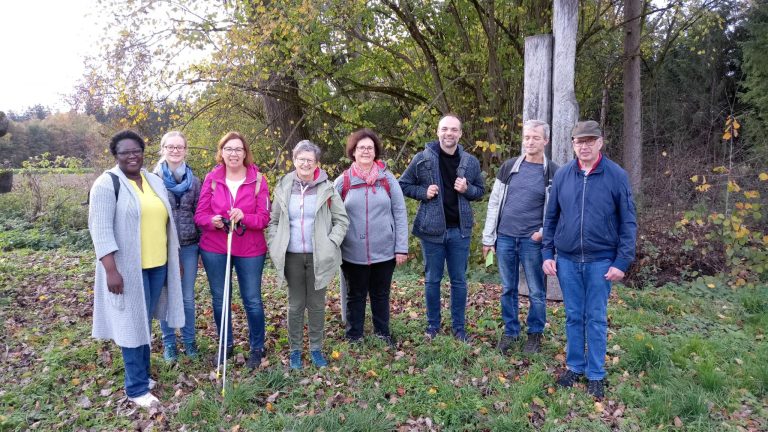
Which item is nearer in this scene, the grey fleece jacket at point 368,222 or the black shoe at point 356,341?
the grey fleece jacket at point 368,222

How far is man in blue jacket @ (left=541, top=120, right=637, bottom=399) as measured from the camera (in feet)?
12.2

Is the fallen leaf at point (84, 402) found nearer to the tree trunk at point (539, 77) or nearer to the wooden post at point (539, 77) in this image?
the tree trunk at point (539, 77)

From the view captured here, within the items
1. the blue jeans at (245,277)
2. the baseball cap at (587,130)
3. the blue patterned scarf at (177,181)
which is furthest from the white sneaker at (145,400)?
the baseball cap at (587,130)

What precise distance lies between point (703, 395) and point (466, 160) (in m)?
2.54

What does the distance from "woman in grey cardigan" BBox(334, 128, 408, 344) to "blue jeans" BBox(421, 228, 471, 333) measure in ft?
1.01

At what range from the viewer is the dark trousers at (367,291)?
4.64 meters

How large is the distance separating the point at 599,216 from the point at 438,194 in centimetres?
138

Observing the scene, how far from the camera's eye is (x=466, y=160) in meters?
4.65

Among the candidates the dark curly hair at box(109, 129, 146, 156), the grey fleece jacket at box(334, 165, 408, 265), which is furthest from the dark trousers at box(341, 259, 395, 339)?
the dark curly hair at box(109, 129, 146, 156)

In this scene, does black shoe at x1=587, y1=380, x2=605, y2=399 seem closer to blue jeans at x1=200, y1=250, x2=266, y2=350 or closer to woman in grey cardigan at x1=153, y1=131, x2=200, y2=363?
blue jeans at x1=200, y1=250, x2=266, y2=350

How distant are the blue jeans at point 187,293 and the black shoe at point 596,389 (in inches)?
131

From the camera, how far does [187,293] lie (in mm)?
4562

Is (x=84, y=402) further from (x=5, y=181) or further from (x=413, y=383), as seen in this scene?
(x=5, y=181)

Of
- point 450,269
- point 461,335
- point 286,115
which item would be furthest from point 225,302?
point 286,115
